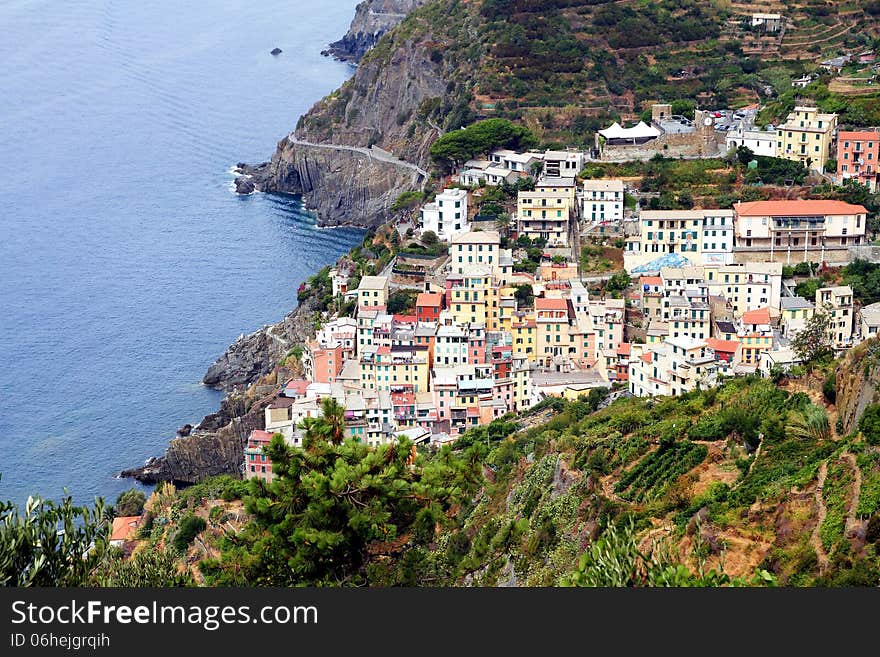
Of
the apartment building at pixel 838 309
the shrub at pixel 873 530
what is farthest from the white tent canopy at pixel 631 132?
the shrub at pixel 873 530

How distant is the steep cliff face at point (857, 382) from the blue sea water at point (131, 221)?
1198 inches

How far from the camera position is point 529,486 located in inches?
1251

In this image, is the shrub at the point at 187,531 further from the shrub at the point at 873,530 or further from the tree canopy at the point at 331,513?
the shrub at the point at 873,530

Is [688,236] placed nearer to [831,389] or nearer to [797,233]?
[797,233]

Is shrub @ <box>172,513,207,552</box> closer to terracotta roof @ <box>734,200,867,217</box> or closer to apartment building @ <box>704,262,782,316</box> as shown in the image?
apartment building @ <box>704,262,782,316</box>

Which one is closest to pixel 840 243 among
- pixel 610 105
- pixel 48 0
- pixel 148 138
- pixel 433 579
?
pixel 610 105

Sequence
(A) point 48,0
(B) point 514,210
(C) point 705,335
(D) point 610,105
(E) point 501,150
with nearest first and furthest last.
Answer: (C) point 705,335 → (B) point 514,210 → (E) point 501,150 → (D) point 610,105 → (A) point 48,0

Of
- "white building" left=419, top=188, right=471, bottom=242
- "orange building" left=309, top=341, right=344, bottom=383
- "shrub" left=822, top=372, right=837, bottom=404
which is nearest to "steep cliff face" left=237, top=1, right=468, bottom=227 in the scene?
"white building" left=419, top=188, right=471, bottom=242

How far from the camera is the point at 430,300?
A: 1983 inches

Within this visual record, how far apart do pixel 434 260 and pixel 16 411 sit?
18.5 meters

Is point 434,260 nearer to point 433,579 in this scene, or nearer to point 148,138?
point 433,579

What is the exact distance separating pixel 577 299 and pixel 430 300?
5.28 meters

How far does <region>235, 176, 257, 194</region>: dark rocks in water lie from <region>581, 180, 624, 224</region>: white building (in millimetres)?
41612

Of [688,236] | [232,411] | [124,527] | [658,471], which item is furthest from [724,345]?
[124,527]
